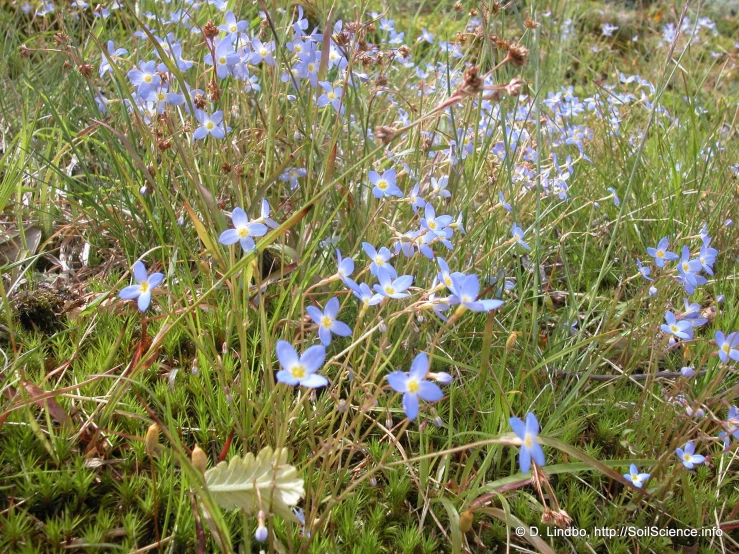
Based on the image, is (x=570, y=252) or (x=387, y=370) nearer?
(x=387, y=370)

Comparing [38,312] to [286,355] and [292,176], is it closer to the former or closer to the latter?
[292,176]

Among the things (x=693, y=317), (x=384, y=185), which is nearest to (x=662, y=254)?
(x=693, y=317)

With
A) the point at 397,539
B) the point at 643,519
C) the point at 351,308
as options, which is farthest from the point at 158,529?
the point at 643,519

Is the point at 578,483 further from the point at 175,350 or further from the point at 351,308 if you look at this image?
the point at 175,350

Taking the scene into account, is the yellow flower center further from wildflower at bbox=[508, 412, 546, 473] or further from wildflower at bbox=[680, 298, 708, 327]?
wildflower at bbox=[680, 298, 708, 327]

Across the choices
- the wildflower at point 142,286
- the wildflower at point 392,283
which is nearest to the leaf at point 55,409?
the wildflower at point 142,286

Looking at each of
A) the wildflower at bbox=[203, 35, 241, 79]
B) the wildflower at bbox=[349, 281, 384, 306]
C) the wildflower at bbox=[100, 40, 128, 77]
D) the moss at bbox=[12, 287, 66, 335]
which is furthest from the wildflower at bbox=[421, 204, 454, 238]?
the wildflower at bbox=[100, 40, 128, 77]

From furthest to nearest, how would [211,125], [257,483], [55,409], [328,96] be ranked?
[328,96] → [211,125] → [55,409] → [257,483]
